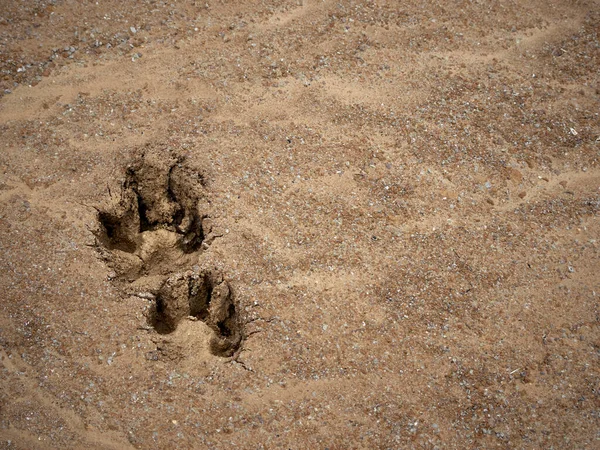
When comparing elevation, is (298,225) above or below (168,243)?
above

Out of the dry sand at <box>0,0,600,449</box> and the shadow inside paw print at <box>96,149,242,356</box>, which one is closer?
the dry sand at <box>0,0,600,449</box>

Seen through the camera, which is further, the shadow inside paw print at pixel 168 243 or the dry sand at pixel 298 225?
the shadow inside paw print at pixel 168 243

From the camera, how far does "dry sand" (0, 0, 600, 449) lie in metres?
3.73

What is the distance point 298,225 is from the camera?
4.35 metres

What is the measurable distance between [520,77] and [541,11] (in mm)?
1061

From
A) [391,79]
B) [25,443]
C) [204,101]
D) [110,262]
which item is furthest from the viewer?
[391,79]

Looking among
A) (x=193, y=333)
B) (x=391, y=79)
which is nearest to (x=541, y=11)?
(x=391, y=79)

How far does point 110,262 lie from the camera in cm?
417

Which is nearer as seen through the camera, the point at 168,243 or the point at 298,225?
the point at 298,225

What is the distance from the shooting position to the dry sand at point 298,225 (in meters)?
3.73

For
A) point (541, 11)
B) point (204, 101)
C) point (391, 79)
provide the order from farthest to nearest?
point (541, 11) → point (391, 79) → point (204, 101)

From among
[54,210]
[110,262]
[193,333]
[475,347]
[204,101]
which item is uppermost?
[204,101]

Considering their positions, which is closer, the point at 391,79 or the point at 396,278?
the point at 396,278

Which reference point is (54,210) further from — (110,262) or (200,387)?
(200,387)
